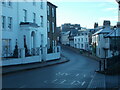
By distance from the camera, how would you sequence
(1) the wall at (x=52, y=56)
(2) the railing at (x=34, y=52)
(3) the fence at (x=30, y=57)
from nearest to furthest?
(3) the fence at (x=30, y=57) → (2) the railing at (x=34, y=52) → (1) the wall at (x=52, y=56)

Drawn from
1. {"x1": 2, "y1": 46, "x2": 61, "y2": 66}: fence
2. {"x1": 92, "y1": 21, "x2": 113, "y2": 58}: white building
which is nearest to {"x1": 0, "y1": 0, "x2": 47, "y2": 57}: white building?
{"x1": 2, "y1": 46, "x2": 61, "y2": 66}: fence

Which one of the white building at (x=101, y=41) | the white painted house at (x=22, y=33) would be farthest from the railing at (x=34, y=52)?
the white building at (x=101, y=41)

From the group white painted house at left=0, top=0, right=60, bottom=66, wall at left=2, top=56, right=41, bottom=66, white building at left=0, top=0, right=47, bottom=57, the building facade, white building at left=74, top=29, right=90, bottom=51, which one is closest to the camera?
wall at left=2, top=56, right=41, bottom=66

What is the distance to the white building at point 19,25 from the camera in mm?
33344

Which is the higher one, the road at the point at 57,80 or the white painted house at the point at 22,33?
the white painted house at the point at 22,33

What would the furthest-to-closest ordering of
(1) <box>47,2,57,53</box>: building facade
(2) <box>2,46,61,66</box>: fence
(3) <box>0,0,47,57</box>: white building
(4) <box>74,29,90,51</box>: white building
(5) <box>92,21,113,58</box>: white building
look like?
(4) <box>74,29,90,51</box>: white building < (5) <box>92,21,113,58</box>: white building < (1) <box>47,2,57,53</box>: building facade < (3) <box>0,0,47,57</box>: white building < (2) <box>2,46,61,66</box>: fence

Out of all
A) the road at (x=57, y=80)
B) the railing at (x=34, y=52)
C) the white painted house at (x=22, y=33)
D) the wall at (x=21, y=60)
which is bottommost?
the road at (x=57, y=80)

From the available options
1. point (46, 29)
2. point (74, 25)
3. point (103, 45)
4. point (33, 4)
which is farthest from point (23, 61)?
point (74, 25)

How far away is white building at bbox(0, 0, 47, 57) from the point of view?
33344 mm

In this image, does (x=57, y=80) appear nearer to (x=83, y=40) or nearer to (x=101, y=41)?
(x=101, y=41)

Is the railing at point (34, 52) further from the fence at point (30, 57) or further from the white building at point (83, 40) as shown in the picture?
the white building at point (83, 40)

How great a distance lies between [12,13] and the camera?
3509 centimetres

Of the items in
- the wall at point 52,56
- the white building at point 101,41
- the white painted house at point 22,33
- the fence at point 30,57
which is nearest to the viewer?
the fence at point 30,57

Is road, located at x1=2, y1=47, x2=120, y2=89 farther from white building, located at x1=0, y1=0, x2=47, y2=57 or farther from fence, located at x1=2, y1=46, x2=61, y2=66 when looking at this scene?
white building, located at x1=0, y1=0, x2=47, y2=57
